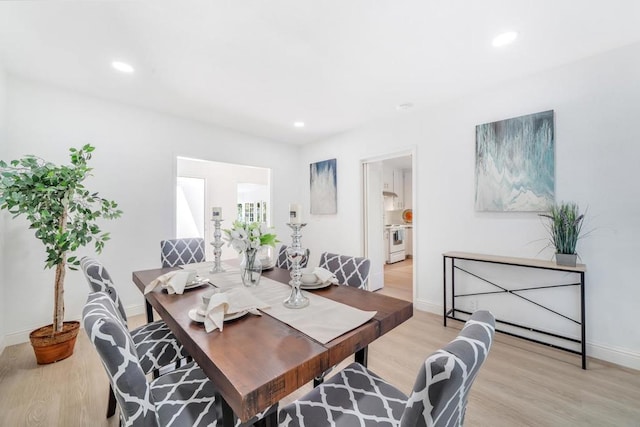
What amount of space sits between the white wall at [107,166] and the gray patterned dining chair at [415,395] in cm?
302

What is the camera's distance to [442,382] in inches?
23.2

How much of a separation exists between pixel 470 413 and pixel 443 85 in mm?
2787

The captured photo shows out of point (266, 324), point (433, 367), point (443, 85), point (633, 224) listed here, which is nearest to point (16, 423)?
point (266, 324)

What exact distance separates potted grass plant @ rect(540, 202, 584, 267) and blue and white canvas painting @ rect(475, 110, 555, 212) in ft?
0.53

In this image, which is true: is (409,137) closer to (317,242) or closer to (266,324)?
(317,242)

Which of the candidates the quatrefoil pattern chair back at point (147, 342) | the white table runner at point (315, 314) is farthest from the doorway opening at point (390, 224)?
the quatrefoil pattern chair back at point (147, 342)

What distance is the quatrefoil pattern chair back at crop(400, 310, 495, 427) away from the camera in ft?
1.95

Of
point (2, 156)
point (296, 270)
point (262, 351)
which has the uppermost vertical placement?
point (2, 156)

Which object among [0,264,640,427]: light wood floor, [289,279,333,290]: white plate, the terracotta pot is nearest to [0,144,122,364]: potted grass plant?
the terracotta pot

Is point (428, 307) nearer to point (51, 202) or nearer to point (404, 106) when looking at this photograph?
point (404, 106)

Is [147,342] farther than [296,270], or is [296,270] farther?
[147,342]

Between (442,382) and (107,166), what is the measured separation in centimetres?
374

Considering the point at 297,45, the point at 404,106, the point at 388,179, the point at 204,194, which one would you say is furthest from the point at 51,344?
the point at 388,179

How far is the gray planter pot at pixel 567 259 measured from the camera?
2131 millimetres
